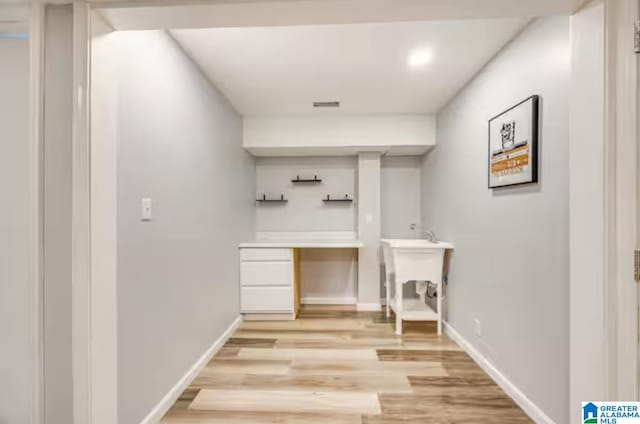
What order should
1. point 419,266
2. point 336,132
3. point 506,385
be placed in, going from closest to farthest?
point 506,385, point 419,266, point 336,132

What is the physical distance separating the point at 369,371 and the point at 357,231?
2103 mm

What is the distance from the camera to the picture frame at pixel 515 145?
1758 mm

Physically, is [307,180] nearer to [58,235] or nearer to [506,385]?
[506,385]

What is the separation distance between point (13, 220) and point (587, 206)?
248 centimetres

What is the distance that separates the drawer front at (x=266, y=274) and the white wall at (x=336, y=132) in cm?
134

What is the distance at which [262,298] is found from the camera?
136 inches

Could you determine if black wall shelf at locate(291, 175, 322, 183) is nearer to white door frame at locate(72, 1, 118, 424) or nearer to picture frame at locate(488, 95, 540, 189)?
picture frame at locate(488, 95, 540, 189)

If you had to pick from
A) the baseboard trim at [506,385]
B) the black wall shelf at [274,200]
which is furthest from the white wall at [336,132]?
the baseboard trim at [506,385]

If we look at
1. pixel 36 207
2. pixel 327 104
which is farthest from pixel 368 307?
pixel 36 207

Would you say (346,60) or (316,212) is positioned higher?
(346,60)

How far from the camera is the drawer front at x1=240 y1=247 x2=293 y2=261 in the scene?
3.42 m

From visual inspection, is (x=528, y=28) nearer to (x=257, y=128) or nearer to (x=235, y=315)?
(x=257, y=128)

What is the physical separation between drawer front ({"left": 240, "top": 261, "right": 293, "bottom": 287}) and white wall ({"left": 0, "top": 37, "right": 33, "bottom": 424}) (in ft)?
6.61

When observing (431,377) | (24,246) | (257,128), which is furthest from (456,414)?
(257,128)
